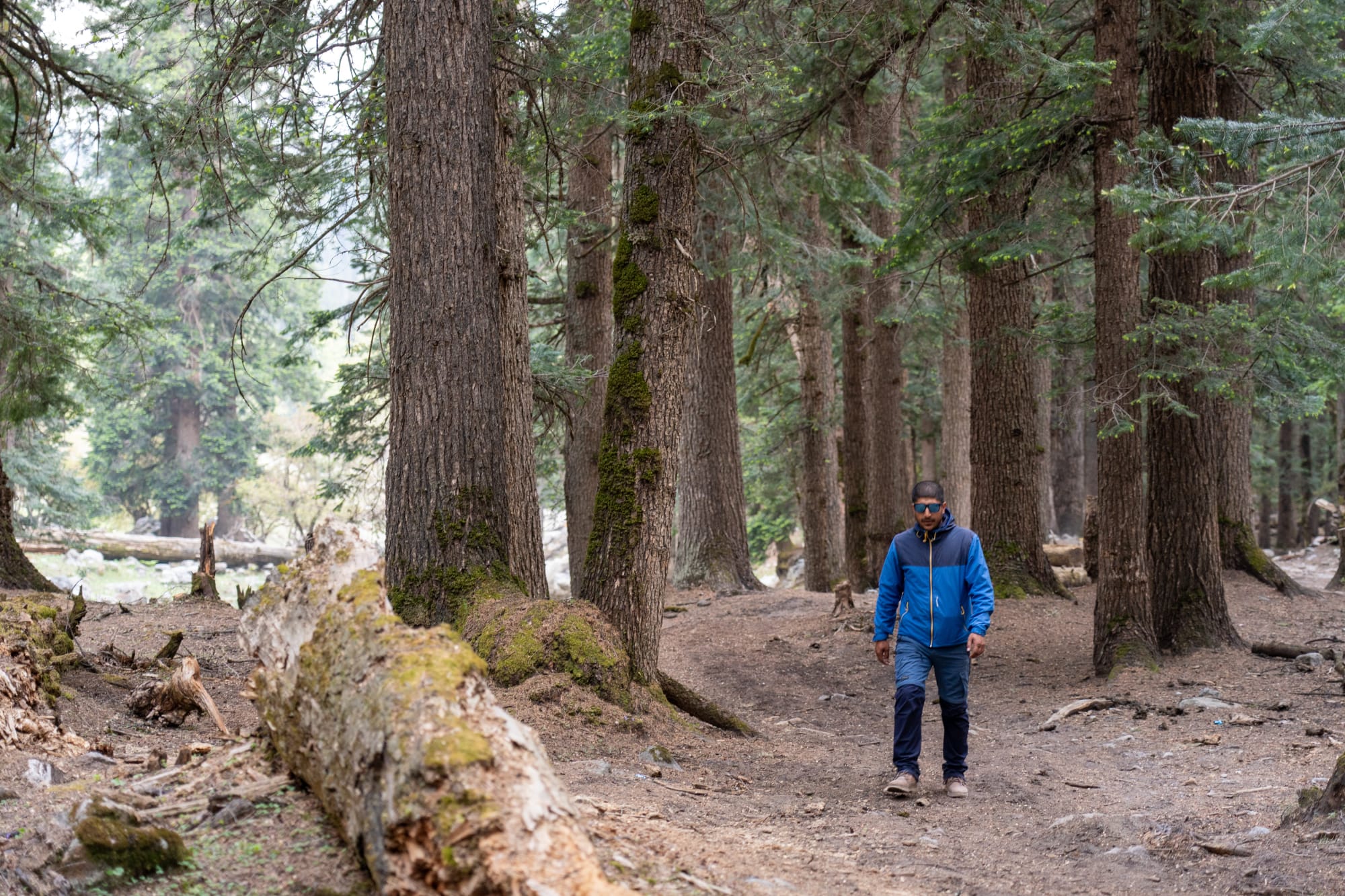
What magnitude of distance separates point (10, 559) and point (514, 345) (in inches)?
217

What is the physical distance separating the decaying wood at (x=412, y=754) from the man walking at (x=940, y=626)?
354cm

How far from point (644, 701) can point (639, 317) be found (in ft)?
8.74

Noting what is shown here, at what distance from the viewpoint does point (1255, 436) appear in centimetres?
3198

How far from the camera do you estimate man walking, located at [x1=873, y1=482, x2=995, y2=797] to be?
6.18m

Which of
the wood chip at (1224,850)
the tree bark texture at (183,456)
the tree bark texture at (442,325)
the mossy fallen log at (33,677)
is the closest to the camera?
the mossy fallen log at (33,677)

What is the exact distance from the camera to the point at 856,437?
16.2 metres

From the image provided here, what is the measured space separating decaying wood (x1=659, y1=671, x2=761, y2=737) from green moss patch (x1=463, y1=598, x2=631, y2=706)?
0.70 meters

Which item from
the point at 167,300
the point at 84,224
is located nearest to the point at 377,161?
the point at 84,224

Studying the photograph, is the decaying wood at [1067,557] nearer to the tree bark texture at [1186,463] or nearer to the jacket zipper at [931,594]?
the tree bark texture at [1186,463]

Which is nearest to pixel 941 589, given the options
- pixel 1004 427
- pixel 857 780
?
pixel 857 780

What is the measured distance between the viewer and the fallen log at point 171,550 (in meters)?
31.5

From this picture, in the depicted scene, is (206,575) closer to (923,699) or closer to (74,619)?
(74,619)

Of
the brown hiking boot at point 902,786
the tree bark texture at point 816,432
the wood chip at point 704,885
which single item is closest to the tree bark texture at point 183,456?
the tree bark texture at point 816,432

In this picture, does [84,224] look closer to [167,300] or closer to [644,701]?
[644,701]
